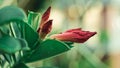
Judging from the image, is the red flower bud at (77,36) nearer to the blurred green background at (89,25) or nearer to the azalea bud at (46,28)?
the azalea bud at (46,28)

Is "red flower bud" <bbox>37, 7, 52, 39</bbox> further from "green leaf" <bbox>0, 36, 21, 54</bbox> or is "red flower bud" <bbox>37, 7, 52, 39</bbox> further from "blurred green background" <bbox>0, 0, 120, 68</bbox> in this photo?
"blurred green background" <bbox>0, 0, 120, 68</bbox>

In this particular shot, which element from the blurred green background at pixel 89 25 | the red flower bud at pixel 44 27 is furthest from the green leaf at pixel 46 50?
the blurred green background at pixel 89 25

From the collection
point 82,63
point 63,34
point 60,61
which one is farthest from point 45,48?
point 60,61

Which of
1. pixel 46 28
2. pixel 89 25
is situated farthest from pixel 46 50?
pixel 89 25

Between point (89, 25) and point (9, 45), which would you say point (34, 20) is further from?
point (89, 25)

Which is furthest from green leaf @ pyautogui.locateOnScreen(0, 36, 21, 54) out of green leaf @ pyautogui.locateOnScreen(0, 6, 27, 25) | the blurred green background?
the blurred green background

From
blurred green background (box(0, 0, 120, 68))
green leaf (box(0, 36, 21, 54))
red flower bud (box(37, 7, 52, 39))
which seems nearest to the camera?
green leaf (box(0, 36, 21, 54))

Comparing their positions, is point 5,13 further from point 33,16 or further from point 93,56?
point 93,56
